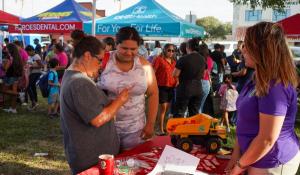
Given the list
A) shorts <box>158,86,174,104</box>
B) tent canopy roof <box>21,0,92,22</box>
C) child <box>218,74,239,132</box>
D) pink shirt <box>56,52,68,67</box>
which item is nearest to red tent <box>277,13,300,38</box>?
child <box>218,74,239,132</box>

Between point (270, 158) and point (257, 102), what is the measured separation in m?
0.27

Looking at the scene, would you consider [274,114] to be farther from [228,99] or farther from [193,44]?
[228,99]

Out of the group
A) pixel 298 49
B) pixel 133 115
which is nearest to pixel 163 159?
pixel 133 115

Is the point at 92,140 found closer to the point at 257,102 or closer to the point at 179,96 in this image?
the point at 257,102

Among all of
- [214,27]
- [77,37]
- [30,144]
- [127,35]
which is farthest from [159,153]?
[214,27]

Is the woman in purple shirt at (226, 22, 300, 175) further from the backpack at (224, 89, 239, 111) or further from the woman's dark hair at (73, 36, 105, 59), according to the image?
the backpack at (224, 89, 239, 111)

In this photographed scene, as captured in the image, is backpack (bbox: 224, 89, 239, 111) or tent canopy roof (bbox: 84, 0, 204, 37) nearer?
backpack (bbox: 224, 89, 239, 111)

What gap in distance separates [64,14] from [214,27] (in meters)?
57.8

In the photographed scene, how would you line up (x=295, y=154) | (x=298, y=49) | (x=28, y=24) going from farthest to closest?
(x=298, y=49) < (x=28, y=24) < (x=295, y=154)

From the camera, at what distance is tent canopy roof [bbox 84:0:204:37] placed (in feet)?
22.9

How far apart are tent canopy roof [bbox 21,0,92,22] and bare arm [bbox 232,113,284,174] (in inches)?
289

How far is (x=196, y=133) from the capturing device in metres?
2.80

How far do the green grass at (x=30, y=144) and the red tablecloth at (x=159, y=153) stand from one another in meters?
1.93

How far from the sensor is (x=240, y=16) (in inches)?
1817
